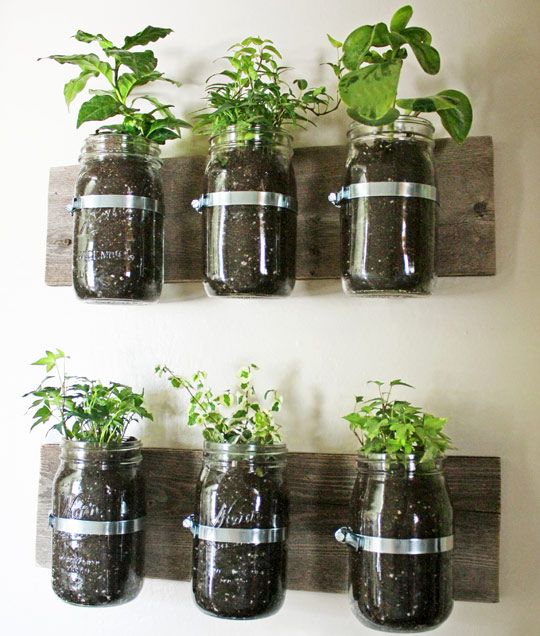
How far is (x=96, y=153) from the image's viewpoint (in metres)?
1.35

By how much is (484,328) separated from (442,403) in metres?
0.14

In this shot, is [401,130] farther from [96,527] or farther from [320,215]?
[96,527]

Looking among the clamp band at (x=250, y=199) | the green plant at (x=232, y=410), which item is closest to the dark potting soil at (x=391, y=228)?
the clamp band at (x=250, y=199)

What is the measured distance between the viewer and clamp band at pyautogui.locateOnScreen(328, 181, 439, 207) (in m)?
1.19

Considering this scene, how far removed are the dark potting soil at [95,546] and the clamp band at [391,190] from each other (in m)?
0.57

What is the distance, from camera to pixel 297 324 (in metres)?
1.39

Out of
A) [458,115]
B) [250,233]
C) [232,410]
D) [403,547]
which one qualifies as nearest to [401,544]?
[403,547]

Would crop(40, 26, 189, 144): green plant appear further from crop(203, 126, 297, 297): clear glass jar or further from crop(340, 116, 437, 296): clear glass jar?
crop(340, 116, 437, 296): clear glass jar

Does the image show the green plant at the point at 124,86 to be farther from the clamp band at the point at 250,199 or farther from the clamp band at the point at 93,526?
the clamp band at the point at 93,526

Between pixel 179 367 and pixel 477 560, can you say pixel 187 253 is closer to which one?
pixel 179 367

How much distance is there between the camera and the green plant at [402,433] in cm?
114

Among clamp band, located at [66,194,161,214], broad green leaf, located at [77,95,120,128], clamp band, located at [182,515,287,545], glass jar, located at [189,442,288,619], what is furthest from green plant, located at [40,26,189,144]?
clamp band, located at [182,515,287,545]

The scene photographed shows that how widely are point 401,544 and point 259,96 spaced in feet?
2.32

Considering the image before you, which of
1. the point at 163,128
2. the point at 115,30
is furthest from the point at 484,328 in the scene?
the point at 115,30
